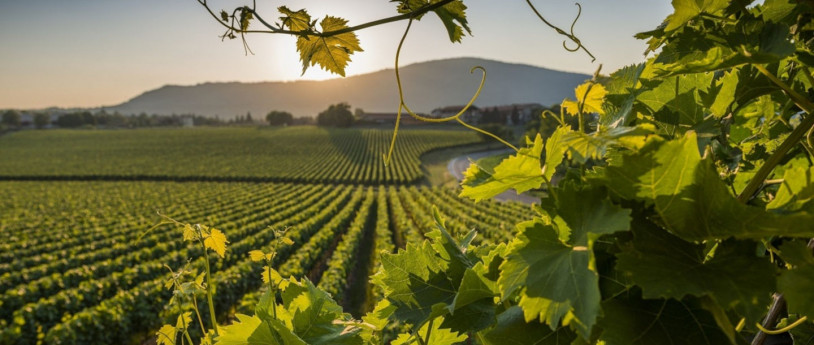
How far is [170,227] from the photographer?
2166 centimetres

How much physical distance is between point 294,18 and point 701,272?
2.74ft

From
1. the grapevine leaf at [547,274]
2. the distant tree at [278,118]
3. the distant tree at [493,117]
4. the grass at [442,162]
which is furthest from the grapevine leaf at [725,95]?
the distant tree at [278,118]

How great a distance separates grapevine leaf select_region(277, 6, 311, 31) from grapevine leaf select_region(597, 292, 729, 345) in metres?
0.77

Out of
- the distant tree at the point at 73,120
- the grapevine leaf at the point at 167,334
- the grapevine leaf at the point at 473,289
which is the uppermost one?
the grapevine leaf at the point at 473,289

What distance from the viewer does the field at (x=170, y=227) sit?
10891mm

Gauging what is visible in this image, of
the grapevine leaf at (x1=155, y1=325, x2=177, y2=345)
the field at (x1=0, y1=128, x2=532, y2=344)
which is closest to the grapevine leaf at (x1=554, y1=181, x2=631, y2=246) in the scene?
the field at (x1=0, y1=128, x2=532, y2=344)

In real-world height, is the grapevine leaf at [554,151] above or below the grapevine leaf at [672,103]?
below

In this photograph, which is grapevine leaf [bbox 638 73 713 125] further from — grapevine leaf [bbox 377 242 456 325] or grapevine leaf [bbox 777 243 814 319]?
grapevine leaf [bbox 377 242 456 325]

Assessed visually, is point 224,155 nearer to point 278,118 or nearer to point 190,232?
point 278,118

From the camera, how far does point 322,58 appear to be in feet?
3.31

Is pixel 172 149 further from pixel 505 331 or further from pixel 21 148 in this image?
pixel 505 331

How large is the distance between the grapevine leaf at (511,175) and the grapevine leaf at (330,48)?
17.5 inches

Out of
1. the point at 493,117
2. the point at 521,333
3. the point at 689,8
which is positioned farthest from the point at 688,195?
the point at 493,117

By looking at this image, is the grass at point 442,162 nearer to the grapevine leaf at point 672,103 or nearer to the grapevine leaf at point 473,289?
the grapevine leaf at point 672,103
